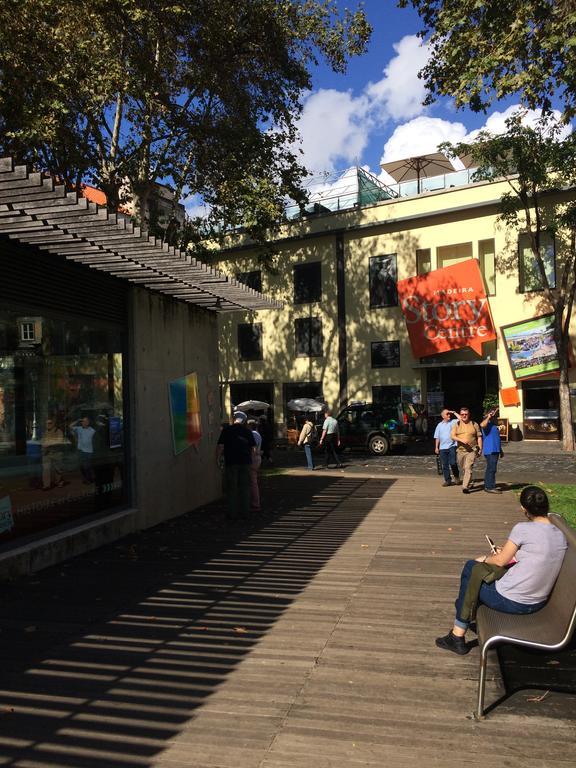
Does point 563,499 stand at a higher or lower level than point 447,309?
lower

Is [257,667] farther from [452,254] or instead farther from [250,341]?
[250,341]

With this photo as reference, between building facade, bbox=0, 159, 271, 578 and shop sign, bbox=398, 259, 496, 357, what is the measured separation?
59.3 feet

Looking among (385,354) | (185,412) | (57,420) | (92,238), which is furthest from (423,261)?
(92,238)

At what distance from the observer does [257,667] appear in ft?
15.3

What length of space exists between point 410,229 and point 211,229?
38.7 ft

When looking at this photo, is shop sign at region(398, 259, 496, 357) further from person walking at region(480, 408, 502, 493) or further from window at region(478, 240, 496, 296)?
person walking at region(480, 408, 502, 493)

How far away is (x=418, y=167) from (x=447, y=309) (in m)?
7.59

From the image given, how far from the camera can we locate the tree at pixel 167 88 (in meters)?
15.2

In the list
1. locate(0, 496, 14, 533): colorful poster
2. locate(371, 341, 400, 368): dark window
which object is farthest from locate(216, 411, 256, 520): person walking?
locate(371, 341, 400, 368): dark window

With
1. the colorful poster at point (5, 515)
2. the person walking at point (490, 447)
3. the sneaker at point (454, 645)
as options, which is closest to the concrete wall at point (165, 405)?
the colorful poster at point (5, 515)

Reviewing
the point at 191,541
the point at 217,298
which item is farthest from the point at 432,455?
the point at 191,541

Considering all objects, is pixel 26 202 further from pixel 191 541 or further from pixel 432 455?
pixel 432 455

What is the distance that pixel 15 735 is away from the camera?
3.72m

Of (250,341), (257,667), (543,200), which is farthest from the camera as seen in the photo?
(250,341)
